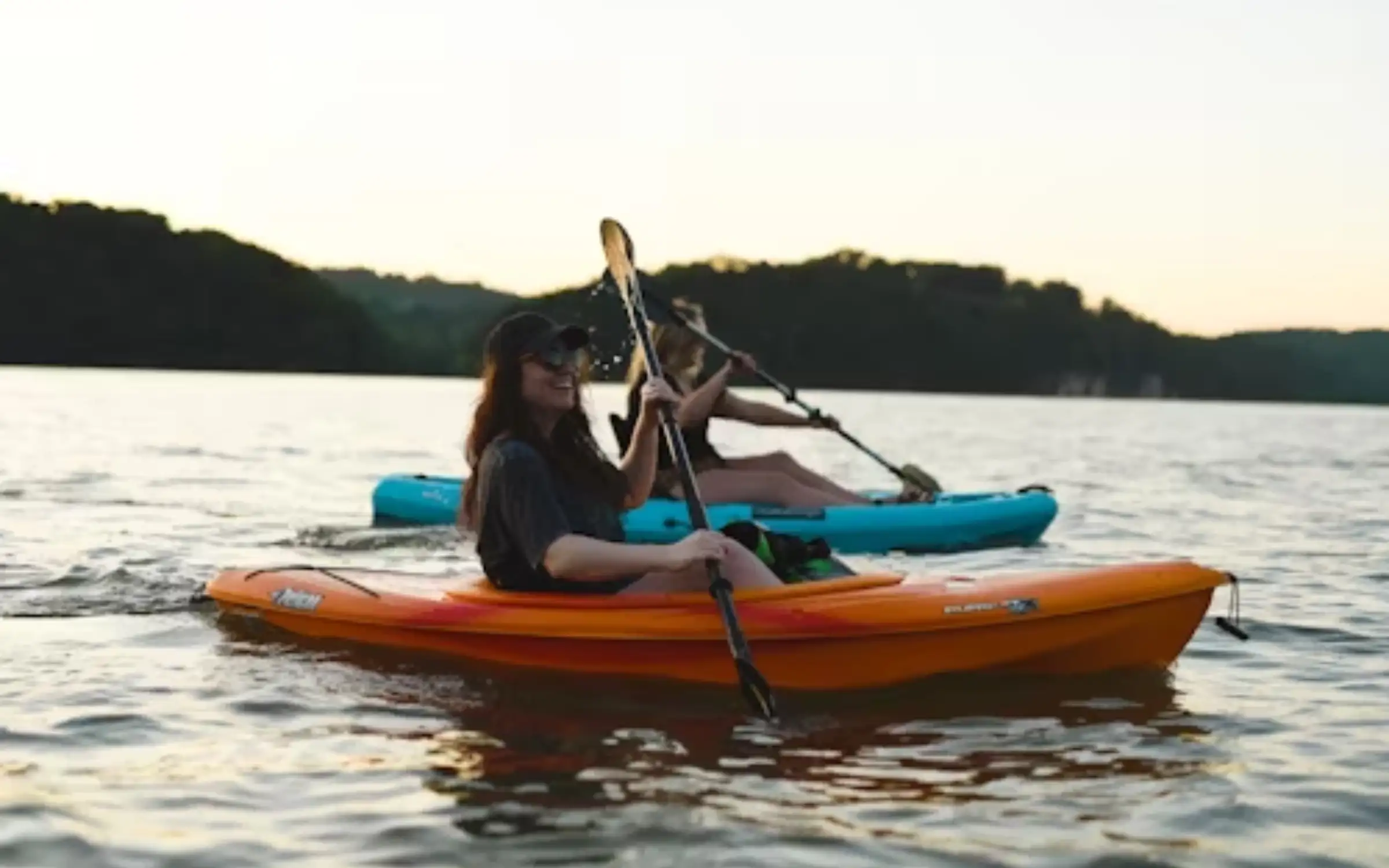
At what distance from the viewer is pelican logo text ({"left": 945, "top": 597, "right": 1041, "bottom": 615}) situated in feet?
17.5

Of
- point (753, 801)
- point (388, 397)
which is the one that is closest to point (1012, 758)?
point (753, 801)

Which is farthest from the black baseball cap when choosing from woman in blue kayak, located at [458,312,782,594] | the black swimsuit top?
the black swimsuit top

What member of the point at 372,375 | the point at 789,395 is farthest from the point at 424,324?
the point at 789,395

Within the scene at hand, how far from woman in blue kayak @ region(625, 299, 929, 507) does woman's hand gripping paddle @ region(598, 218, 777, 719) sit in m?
0.46

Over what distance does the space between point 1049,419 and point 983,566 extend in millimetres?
45792

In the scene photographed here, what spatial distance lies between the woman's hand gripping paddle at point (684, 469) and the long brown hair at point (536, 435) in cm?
31

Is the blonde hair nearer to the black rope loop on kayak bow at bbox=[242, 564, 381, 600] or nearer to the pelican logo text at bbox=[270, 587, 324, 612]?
the black rope loop on kayak bow at bbox=[242, 564, 381, 600]

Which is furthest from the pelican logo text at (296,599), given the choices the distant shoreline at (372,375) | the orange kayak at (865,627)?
the distant shoreline at (372,375)

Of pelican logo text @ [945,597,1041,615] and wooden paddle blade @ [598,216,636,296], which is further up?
wooden paddle blade @ [598,216,636,296]

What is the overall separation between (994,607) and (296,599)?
2.61 metres

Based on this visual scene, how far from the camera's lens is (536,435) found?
16.6 ft

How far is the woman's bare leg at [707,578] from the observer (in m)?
5.43

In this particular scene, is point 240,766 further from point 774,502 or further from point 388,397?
point 388,397

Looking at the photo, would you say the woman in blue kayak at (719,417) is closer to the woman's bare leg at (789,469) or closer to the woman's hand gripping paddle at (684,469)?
the woman's bare leg at (789,469)
